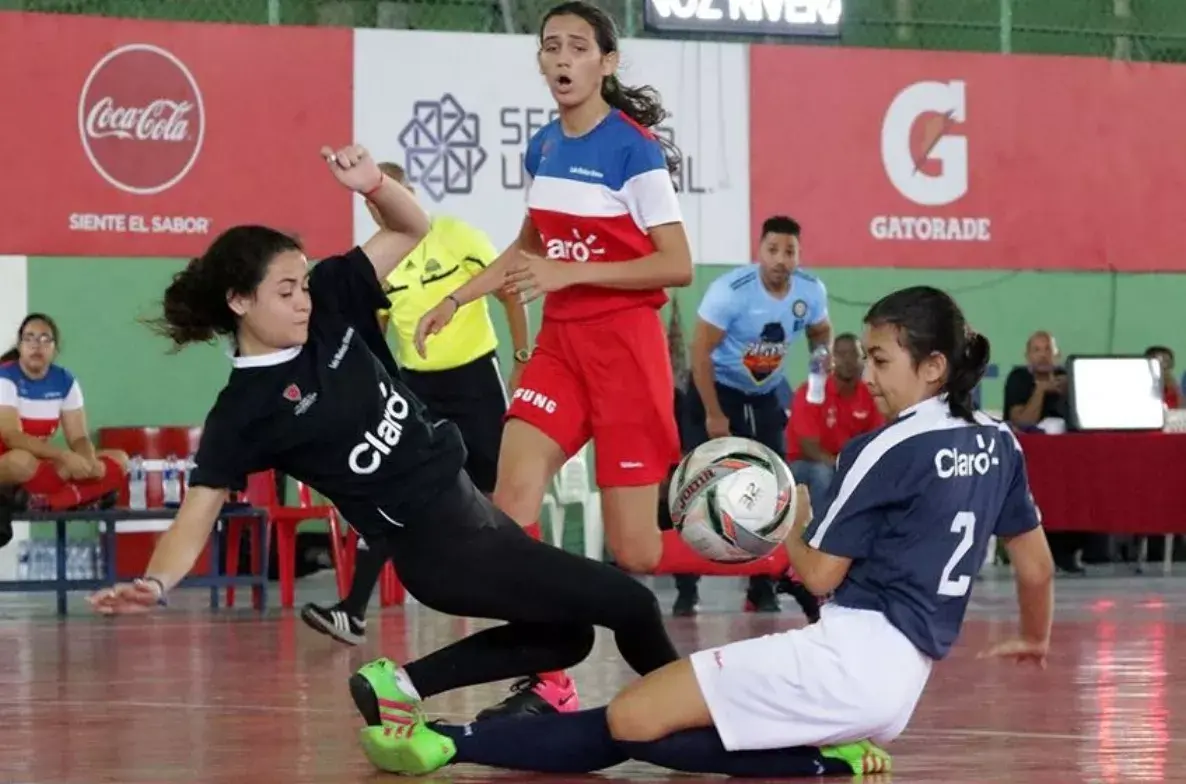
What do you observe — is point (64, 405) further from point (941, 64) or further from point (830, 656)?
point (830, 656)

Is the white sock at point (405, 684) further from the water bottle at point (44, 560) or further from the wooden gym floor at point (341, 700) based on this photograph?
the water bottle at point (44, 560)

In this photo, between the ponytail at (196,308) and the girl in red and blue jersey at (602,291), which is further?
the girl in red and blue jersey at (602,291)

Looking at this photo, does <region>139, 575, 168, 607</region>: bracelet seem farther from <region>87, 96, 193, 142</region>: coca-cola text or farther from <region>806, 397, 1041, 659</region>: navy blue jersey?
<region>87, 96, 193, 142</region>: coca-cola text

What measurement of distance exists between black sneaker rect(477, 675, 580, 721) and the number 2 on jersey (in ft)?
4.29

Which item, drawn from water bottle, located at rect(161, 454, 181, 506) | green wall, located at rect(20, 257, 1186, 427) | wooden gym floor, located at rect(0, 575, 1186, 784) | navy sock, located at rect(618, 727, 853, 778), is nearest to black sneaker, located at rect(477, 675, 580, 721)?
wooden gym floor, located at rect(0, 575, 1186, 784)

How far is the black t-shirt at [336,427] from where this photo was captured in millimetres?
4754

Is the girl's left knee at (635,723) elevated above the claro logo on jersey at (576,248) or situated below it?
below

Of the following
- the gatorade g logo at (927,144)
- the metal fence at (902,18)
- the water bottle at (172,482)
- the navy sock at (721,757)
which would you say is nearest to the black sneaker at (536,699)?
the navy sock at (721,757)

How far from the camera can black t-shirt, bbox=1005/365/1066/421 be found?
14836 millimetres

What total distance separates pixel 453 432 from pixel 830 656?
1.17 metres

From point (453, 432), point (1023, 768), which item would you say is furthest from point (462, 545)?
point (1023, 768)

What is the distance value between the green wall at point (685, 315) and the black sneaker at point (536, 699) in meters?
7.77

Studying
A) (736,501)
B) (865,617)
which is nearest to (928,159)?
(736,501)

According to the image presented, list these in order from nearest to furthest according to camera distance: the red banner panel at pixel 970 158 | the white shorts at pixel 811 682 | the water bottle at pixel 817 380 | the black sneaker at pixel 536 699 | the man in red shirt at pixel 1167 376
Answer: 1. the white shorts at pixel 811 682
2. the black sneaker at pixel 536 699
3. the water bottle at pixel 817 380
4. the man in red shirt at pixel 1167 376
5. the red banner panel at pixel 970 158
